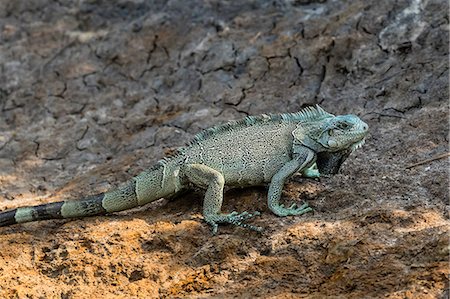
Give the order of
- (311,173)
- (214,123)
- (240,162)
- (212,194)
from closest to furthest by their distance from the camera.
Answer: (212,194)
(240,162)
(311,173)
(214,123)

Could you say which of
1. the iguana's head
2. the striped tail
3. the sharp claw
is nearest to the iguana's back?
the iguana's head

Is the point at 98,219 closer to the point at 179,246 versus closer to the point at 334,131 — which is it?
the point at 179,246

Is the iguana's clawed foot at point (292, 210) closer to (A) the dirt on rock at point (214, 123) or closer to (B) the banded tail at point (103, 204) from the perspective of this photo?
(A) the dirt on rock at point (214, 123)

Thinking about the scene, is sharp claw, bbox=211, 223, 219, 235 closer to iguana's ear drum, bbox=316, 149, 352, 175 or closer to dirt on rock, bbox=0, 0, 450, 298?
dirt on rock, bbox=0, 0, 450, 298

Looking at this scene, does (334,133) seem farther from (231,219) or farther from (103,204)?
(103,204)

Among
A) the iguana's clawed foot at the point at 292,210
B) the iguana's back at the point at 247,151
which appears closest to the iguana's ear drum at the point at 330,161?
the iguana's back at the point at 247,151

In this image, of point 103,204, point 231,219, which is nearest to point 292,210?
point 231,219
